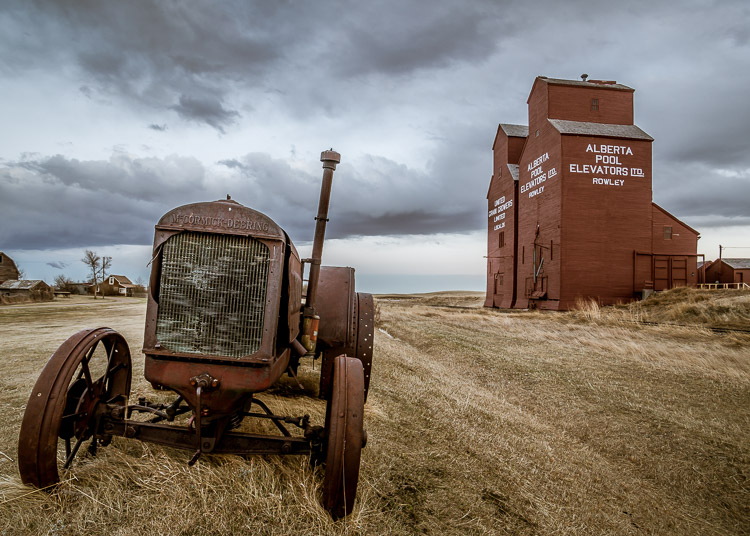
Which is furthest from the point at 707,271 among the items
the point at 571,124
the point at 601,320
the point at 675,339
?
the point at 675,339

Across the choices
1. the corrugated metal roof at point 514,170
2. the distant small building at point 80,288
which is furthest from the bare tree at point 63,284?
the corrugated metal roof at point 514,170

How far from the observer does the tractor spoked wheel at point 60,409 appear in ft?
9.18

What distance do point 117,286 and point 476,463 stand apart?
2252 inches

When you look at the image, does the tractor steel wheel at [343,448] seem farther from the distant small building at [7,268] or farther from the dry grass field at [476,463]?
the distant small building at [7,268]

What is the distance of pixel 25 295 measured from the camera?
32312 mm

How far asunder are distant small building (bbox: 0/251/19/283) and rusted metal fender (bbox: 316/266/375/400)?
50.2 m

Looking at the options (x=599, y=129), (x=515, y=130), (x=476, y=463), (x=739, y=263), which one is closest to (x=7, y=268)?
(x=515, y=130)

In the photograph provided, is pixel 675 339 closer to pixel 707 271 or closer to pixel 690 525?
pixel 690 525

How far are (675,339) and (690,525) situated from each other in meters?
10.8

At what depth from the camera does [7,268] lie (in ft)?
143

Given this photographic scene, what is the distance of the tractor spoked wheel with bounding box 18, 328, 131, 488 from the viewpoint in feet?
9.18

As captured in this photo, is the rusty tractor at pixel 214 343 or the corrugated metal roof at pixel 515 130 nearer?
the rusty tractor at pixel 214 343

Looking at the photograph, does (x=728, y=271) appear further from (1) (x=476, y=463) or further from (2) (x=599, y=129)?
(1) (x=476, y=463)

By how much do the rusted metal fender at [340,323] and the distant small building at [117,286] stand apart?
48071mm
